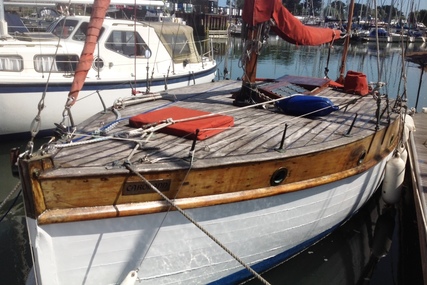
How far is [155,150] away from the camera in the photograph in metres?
4.56

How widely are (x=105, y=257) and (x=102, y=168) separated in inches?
36.3

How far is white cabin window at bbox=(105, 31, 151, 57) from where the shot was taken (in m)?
11.7

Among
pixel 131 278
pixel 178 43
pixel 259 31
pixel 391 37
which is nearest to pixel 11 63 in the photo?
pixel 178 43

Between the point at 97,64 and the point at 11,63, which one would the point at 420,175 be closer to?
the point at 97,64

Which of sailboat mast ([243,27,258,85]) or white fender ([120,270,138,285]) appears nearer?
Result: white fender ([120,270,138,285])

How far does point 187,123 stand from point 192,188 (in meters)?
1.11

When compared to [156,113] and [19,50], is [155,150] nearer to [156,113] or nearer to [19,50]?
[156,113]

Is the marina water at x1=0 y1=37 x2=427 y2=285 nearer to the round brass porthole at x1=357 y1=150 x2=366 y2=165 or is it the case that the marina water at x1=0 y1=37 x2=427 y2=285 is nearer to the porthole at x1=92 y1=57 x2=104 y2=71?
the round brass porthole at x1=357 y1=150 x2=366 y2=165

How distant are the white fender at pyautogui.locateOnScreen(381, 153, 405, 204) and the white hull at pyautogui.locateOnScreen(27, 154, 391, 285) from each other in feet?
7.37

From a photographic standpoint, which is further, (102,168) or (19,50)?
(19,50)

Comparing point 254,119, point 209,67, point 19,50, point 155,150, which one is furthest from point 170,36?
point 155,150

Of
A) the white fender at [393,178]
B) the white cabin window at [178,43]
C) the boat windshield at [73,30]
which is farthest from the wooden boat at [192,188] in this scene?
the white cabin window at [178,43]

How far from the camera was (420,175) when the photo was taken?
8.06 metres

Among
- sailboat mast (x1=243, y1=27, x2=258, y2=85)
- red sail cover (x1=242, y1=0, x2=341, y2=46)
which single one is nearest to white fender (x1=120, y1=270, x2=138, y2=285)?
sailboat mast (x1=243, y1=27, x2=258, y2=85)
